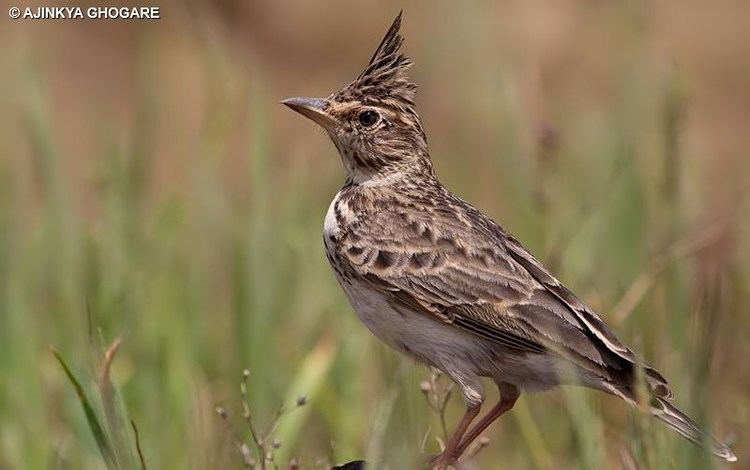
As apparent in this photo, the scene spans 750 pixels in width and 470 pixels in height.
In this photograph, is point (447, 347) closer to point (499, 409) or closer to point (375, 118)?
point (499, 409)

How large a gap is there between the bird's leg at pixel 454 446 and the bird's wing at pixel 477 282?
0.23 meters

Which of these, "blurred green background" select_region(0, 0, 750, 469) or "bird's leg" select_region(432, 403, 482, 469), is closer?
"bird's leg" select_region(432, 403, 482, 469)

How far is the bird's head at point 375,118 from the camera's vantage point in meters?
5.71

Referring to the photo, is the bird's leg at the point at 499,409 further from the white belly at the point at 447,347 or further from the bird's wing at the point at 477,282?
the bird's wing at the point at 477,282

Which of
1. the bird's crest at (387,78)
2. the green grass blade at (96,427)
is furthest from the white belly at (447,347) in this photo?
the green grass blade at (96,427)

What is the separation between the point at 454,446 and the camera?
488 centimetres

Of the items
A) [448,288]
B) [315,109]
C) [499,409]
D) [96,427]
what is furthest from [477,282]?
[96,427]

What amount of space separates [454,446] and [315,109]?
1.40 metres

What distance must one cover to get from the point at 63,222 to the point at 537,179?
6.79 ft

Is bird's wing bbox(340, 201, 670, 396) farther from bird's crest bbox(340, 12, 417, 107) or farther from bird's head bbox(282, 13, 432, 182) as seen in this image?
bird's crest bbox(340, 12, 417, 107)

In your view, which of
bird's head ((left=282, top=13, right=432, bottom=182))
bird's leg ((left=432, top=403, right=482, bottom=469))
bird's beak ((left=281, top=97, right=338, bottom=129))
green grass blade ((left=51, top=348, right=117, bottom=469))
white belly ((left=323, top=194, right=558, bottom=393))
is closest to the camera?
green grass blade ((left=51, top=348, right=117, bottom=469))

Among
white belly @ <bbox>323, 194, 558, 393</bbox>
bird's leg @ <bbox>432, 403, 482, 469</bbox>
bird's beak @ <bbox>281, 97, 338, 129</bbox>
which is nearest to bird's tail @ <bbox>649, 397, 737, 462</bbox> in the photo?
white belly @ <bbox>323, 194, 558, 393</bbox>

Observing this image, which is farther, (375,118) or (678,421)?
(375,118)

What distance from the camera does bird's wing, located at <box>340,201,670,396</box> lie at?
488 centimetres
